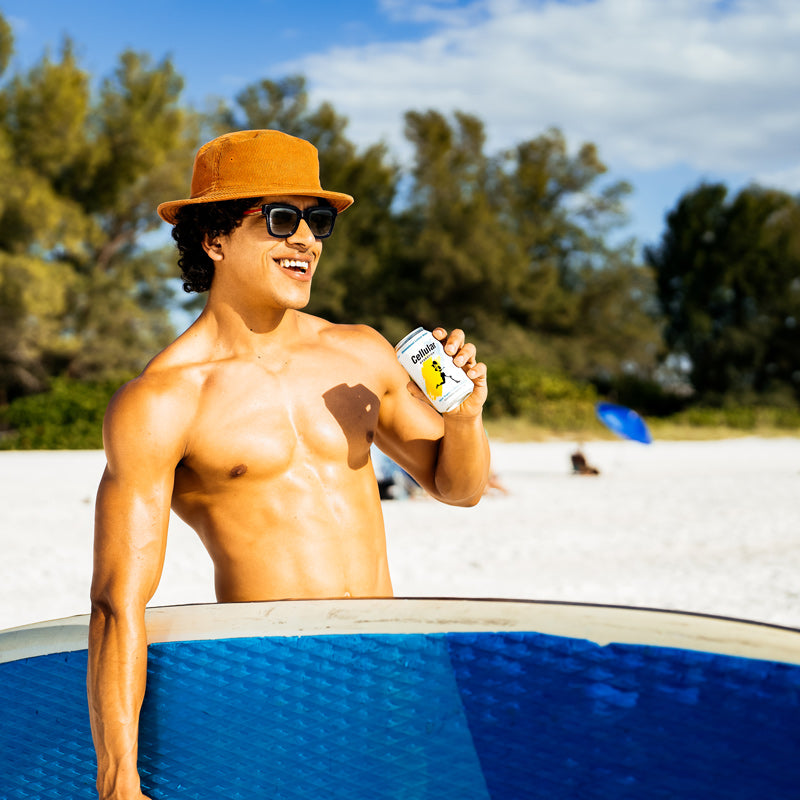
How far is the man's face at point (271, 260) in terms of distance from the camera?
2.10 m

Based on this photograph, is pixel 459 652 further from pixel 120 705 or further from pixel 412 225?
pixel 412 225

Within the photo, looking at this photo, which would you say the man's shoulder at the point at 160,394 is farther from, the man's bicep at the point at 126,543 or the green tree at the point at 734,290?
the green tree at the point at 734,290

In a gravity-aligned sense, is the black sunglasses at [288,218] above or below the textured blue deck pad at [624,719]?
above

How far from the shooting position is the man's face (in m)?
2.10

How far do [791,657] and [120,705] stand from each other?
3.65ft

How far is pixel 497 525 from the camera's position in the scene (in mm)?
9922

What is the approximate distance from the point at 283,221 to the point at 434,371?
448 mm

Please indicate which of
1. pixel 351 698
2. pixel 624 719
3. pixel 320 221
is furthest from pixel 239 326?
pixel 624 719

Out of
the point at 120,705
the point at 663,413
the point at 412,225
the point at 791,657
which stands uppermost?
the point at 412,225

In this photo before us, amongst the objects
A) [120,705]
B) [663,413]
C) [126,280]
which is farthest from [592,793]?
[663,413]

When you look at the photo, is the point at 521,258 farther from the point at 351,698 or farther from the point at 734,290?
the point at 351,698

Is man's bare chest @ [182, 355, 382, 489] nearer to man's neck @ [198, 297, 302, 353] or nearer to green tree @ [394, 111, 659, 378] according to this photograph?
man's neck @ [198, 297, 302, 353]

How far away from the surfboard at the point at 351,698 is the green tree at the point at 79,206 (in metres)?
25.1

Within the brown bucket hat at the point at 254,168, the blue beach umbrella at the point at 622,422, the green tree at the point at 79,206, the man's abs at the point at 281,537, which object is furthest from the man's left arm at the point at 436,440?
the green tree at the point at 79,206
